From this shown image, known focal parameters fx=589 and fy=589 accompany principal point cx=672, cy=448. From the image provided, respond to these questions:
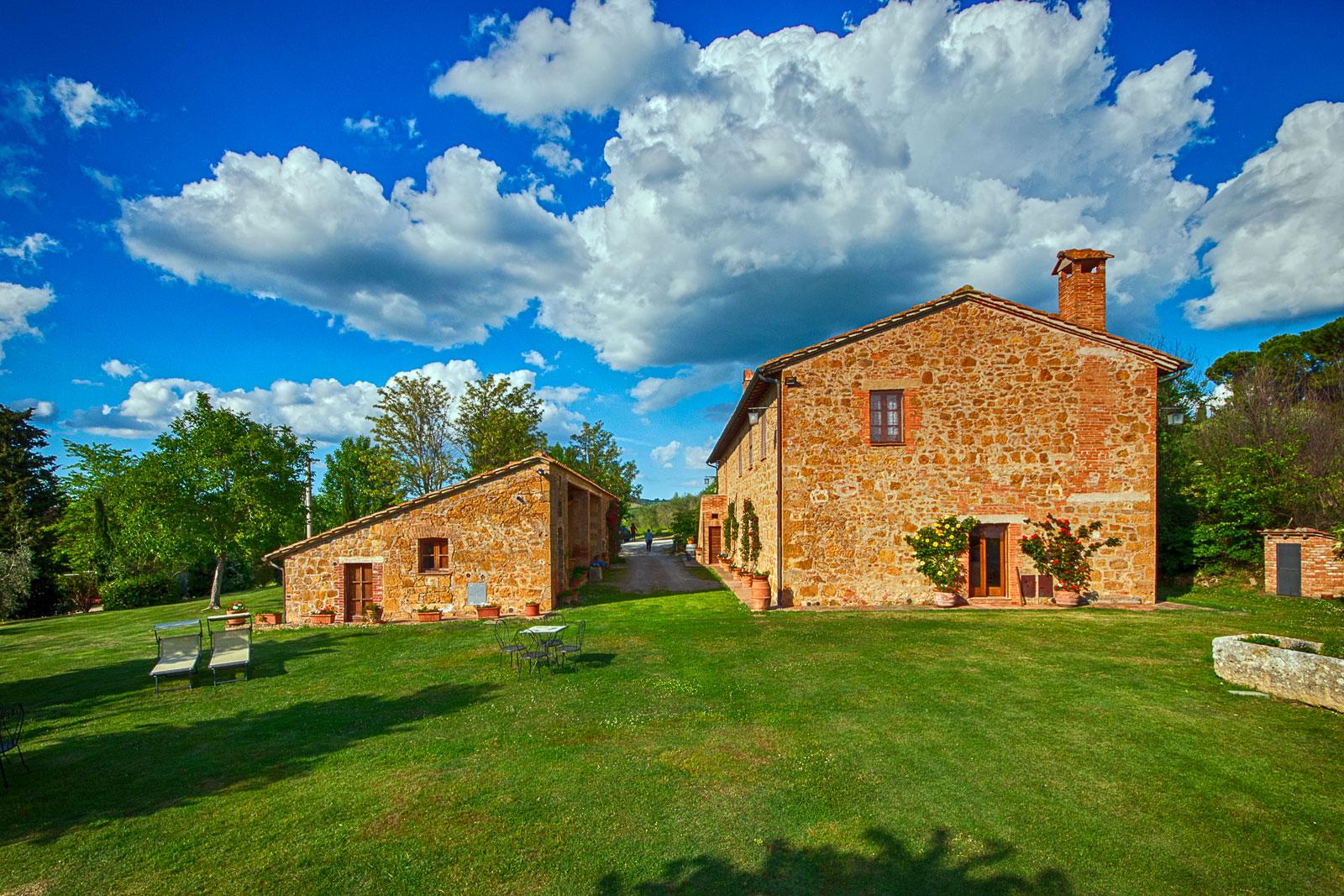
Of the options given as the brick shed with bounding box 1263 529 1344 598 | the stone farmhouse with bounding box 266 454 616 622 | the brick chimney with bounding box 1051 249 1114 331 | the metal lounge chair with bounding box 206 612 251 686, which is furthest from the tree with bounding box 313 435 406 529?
the brick shed with bounding box 1263 529 1344 598

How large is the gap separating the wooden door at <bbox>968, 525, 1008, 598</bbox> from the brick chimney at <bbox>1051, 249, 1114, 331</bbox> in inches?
245

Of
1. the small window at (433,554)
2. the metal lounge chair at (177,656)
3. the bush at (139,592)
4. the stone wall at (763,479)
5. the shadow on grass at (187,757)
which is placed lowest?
the bush at (139,592)

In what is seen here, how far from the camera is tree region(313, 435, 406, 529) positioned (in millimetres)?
34344

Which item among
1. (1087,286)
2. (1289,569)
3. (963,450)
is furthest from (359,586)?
(1289,569)

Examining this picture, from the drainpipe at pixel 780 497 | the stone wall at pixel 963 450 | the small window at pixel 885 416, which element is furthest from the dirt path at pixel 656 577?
the small window at pixel 885 416

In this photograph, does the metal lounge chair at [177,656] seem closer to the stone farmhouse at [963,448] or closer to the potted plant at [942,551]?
the stone farmhouse at [963,448]

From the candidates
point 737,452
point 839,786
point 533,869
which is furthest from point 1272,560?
point 533,869

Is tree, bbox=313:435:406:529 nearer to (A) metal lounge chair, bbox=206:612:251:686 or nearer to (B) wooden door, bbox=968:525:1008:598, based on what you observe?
(A) metal lounge chair, bbox=206:612:251:686

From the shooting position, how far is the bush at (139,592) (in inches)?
1006

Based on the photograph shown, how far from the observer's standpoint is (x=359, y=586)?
15852mm

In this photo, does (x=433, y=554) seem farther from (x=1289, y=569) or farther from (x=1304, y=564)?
(x=1304, y=564)

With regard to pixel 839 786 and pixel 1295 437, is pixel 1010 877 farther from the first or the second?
pixel 1295 437

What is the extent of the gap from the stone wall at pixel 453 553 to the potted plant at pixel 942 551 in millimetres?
9705

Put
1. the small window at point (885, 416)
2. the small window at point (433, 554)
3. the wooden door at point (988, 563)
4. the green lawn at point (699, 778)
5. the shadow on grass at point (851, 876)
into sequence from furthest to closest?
1. the small window at point (433, 554)
2. the small window at point (885, 416)
3. the wooden door at point (988, 563)
4. the green lawn at point (699, 778)
5. the shadow on grass at point (851, 876)
